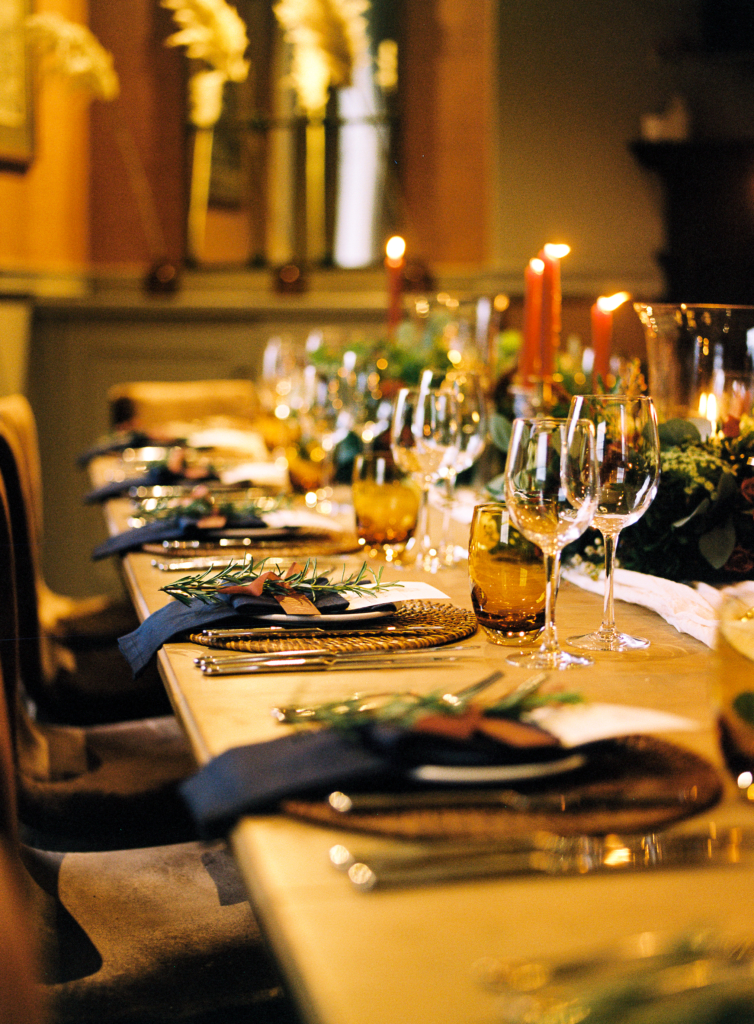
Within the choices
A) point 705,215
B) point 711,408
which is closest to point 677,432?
point 711,408

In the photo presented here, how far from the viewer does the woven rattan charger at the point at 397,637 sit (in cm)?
91

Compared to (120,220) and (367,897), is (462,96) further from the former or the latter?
(367,897)

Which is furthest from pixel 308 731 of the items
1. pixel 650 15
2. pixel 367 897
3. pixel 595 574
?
pixel 650 15

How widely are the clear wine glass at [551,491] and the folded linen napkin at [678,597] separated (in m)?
0.15

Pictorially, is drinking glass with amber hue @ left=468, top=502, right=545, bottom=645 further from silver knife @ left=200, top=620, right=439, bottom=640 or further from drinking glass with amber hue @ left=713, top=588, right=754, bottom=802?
drinking glass with amber hue @ left=713, top=588, right=754, bottom=802

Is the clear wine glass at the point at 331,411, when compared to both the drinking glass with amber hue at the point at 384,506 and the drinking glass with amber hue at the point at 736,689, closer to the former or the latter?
the drinking glass with amber hue at the point at 384,506

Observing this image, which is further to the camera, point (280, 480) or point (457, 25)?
point (457, 25)

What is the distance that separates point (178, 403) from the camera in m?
3.34

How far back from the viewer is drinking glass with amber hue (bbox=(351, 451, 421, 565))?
136cm

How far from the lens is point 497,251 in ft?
14.6

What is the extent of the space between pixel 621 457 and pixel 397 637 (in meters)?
0.25

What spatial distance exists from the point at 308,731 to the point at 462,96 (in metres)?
4.42

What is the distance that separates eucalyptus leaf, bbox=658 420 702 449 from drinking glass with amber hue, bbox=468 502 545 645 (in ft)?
0.98

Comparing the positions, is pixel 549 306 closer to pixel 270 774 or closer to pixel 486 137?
pixel 270 774
